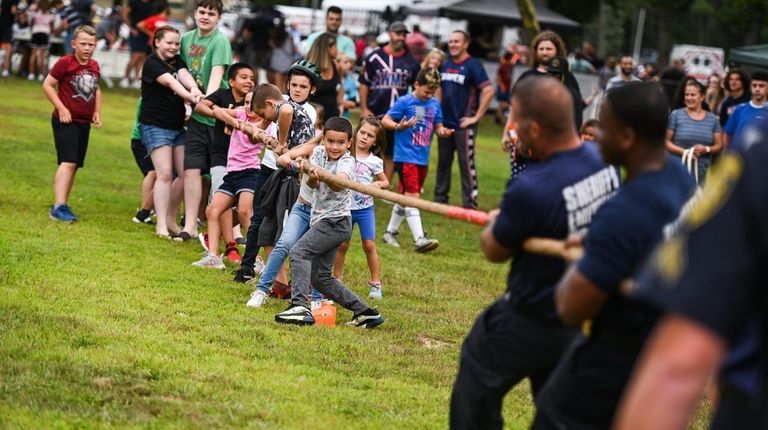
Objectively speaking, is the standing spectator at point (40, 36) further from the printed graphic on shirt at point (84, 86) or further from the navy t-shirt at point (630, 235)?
the navy t-shirt at point (630, 235)

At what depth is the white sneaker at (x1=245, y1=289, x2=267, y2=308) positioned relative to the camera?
9305 millimetres

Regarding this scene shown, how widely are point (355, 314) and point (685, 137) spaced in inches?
233

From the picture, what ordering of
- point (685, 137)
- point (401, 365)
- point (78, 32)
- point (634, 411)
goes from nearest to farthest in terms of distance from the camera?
point (634, 411), point (401, 365), point (78, 32), point (685, 137)

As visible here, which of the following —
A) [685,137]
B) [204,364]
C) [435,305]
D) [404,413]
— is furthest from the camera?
[685,137]

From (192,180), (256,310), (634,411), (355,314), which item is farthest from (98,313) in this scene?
(634,411)

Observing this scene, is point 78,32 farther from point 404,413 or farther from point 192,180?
point 404,413

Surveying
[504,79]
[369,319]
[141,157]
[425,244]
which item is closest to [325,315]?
[369,319]

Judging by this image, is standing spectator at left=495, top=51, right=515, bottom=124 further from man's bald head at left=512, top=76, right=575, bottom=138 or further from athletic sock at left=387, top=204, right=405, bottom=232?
man's bald head at left=512, top=76, right=575, bottom=138

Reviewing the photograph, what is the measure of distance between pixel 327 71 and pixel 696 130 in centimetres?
411

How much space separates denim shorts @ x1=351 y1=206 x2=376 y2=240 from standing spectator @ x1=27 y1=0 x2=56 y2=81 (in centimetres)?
1985

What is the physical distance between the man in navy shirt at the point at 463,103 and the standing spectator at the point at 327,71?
4.69 ft

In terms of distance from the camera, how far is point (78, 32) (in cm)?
1264

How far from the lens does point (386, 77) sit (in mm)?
15500

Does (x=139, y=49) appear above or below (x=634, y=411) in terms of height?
below
